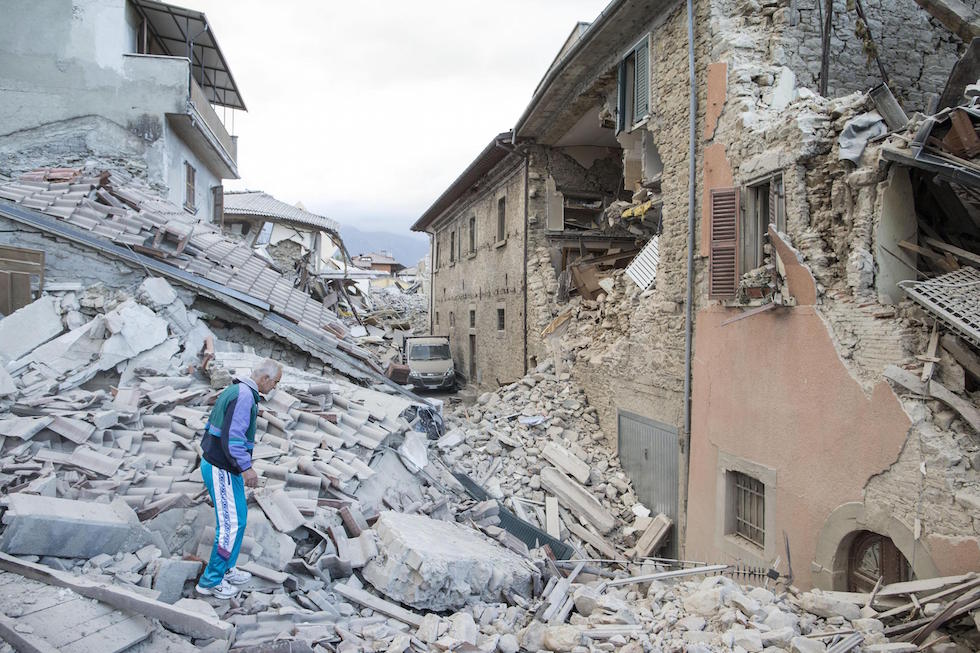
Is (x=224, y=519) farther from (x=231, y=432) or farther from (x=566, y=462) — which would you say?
(x=566, y=462)

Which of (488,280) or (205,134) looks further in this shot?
(488,280)

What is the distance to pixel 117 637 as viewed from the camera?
338 centimetres

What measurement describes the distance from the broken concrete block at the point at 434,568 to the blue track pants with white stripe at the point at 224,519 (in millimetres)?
1212

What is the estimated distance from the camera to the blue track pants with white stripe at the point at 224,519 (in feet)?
13.9

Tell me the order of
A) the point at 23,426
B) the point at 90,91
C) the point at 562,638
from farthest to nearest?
the point at 90,91 → the point at 23,426 → the point at 562,638

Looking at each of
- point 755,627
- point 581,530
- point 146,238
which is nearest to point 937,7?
point 755,627

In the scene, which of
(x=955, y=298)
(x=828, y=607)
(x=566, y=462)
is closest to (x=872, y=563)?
(x=828, y=607)

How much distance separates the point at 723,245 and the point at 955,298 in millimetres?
3049

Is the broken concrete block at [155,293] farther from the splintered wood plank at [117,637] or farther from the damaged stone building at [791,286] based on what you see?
the damaged stone building at [791,286]

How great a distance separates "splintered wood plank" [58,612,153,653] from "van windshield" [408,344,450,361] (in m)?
17.6

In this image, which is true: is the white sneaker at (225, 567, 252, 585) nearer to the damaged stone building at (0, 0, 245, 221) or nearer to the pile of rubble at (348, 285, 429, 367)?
the damaged stone building at (0, 0, 245, 221)

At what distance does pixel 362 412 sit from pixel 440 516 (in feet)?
5.92

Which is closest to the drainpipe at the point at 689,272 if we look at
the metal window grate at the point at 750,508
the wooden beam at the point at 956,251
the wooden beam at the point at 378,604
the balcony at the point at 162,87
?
the metal window grate at the point at 750,508

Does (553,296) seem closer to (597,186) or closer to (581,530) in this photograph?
(597,186)
